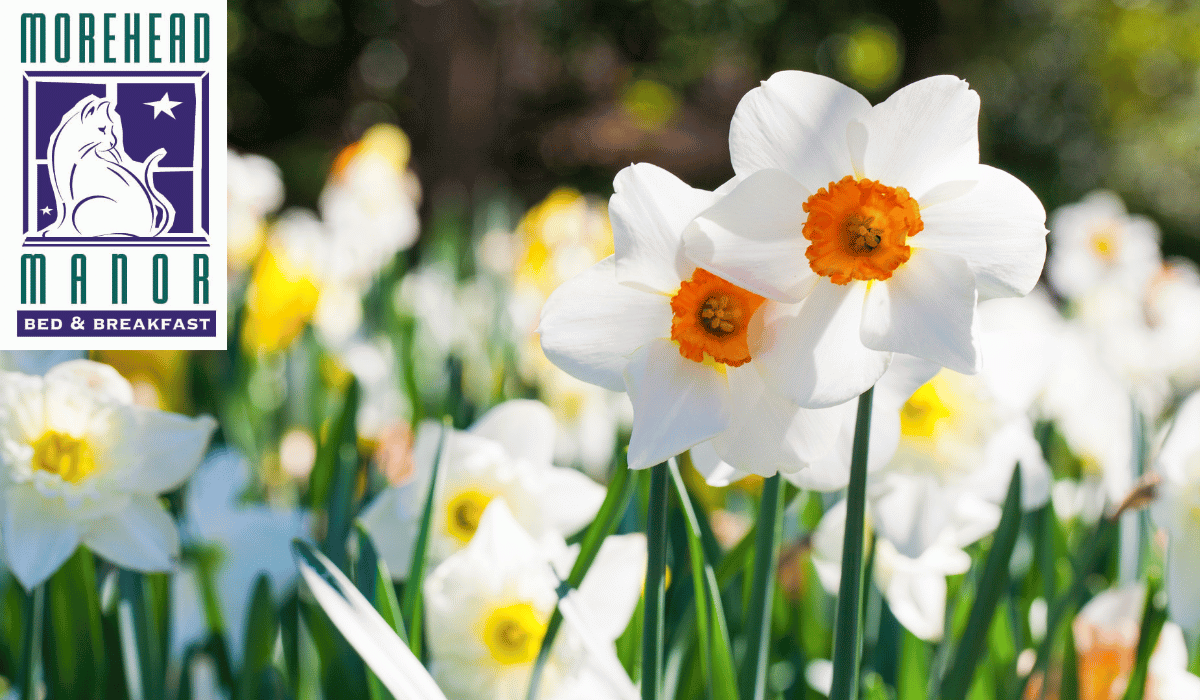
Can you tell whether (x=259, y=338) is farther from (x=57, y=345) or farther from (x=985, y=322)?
(x=985, y=322)

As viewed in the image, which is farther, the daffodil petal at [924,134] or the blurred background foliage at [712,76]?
the blurred background foliage at [712,76]

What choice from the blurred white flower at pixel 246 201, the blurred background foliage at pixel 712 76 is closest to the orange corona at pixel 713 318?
the blurred white flower at pixel 246 201

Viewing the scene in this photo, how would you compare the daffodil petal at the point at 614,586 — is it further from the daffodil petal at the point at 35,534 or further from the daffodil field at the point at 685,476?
the daffodil petal at the point at 35,534

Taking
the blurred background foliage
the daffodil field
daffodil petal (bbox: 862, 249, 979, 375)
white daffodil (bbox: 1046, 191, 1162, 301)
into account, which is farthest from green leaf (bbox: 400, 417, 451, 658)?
the blurred background foliage

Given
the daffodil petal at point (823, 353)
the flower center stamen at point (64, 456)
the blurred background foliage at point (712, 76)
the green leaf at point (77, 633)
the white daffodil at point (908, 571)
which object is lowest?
the green leaf at point (77, 633)

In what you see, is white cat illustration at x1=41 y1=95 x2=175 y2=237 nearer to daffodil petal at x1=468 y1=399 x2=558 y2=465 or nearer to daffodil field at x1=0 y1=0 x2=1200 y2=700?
daffodil field at x1=0 y1=0 x2=1200 y2=700

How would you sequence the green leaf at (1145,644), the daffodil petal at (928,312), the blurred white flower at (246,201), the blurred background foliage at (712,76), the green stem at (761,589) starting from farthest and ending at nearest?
the blurred background foliage at (712,76) → the blurred white flower at (246,201) → the green leaf at (1145,644) → the green stem at (761,589) → the daffodil petal at (928,312)
